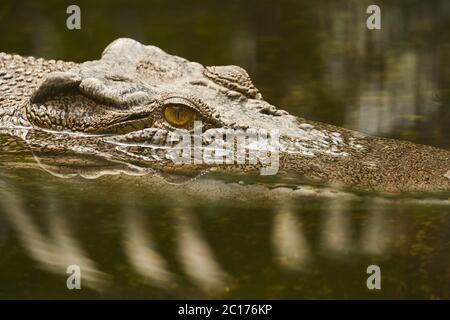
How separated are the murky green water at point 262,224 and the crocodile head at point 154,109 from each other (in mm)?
396

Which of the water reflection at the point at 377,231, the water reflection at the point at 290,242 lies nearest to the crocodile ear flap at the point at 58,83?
the water reflection at the point at 290,242

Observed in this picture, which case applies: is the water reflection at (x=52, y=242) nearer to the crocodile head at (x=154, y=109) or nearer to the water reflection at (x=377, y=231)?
the crocodile head at (x=154, y=109)

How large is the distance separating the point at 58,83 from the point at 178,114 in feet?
2.78

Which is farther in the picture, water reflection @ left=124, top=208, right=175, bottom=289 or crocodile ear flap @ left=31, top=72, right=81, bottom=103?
crocodile ear flap @ left=31, top=72, right=81, bottom=103

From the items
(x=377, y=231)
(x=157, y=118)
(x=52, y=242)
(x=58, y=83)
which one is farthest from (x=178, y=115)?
(x=377, y=231)

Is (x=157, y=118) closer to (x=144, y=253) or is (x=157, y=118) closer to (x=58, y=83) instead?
(x=58, y=83)

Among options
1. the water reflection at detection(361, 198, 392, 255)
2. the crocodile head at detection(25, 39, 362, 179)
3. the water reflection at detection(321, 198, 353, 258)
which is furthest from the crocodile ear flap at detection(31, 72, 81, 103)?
the water reflection at detection(361, 198, 392, 255)

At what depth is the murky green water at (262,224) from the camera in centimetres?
453

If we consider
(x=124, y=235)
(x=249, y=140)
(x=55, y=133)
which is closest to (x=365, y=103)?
(x=249, y=140)

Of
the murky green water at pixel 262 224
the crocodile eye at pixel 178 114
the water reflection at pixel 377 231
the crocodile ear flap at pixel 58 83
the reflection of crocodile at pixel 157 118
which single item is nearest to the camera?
the murky green water at pixel 262 224

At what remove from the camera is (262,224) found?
5.21 meters

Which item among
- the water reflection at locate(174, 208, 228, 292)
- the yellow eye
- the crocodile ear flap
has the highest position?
the crocodile ear flap

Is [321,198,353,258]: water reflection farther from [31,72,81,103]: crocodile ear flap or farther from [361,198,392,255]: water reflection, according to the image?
[31,72,81,103]: crocodile ear flap

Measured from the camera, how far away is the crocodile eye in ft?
20.1
